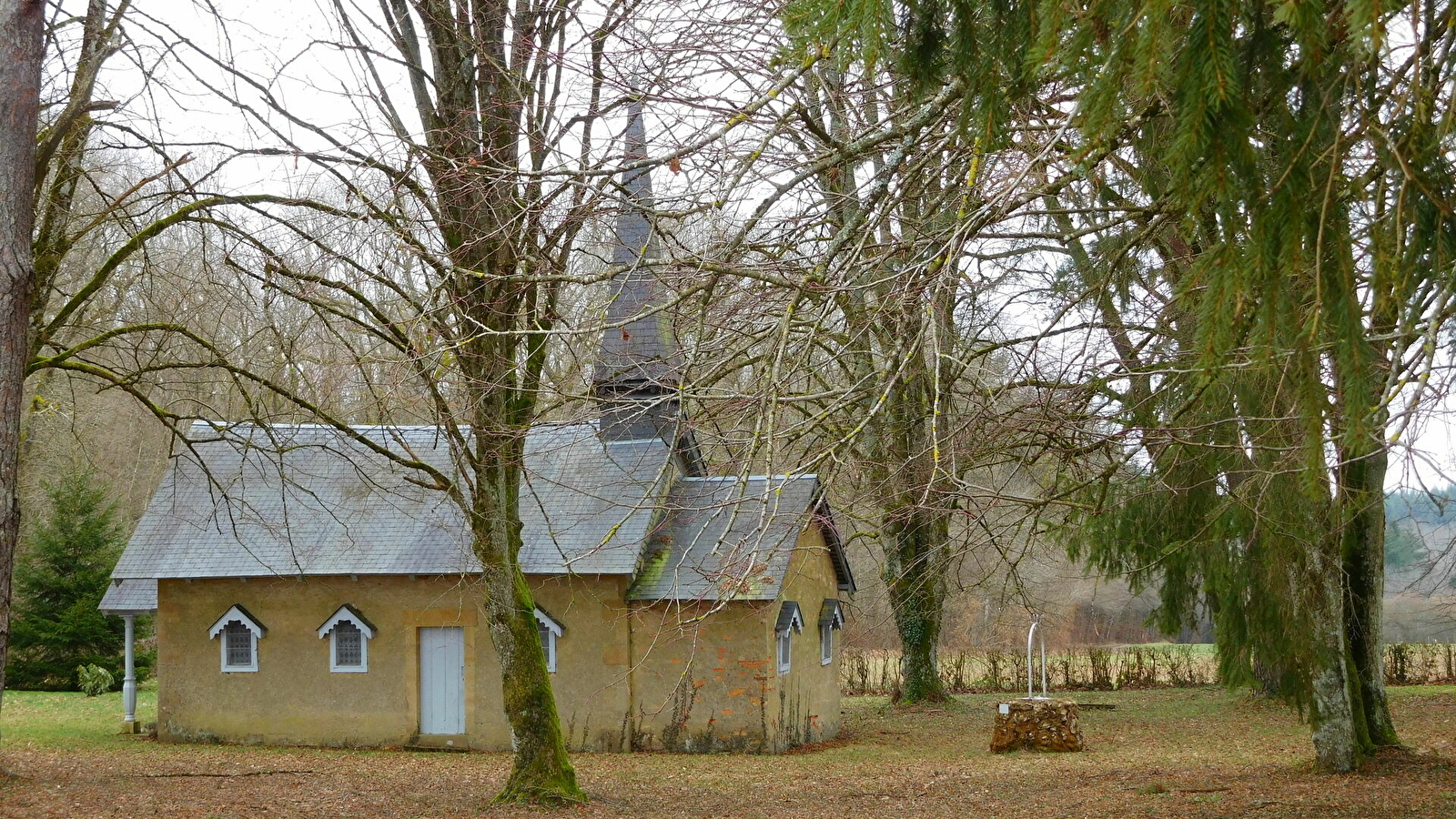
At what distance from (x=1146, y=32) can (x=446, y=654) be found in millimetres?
16158

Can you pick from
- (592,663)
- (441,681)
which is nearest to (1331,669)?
(592,663)

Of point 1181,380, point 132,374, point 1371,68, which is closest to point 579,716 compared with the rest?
point 132,374

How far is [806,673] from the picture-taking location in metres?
18.5

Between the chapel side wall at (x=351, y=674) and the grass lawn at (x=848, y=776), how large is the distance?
59cm

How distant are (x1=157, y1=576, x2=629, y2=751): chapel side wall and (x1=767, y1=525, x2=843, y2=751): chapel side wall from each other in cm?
233

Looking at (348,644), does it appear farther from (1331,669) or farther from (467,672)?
(1331,669)

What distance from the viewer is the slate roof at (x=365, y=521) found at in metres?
16.9

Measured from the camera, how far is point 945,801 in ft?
37.1

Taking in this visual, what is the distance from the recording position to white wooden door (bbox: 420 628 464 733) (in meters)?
17.2

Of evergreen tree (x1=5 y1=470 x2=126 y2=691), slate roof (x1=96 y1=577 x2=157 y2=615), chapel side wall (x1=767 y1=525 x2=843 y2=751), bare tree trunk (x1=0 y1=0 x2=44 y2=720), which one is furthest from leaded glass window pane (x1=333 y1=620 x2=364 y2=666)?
bare tree trunk (x1=0 y1=0 x2=44 y2=720)

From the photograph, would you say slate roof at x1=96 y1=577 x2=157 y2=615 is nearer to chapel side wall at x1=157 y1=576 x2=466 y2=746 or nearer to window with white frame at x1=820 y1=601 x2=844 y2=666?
chapel side wall at x1=157 y1=576 x2=466 y2=746

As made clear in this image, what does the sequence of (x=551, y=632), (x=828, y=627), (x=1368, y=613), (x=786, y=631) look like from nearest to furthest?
(x=1368, y=613) < (x=551, y=632) < (x=786, y=631) < (x=828, y=627)

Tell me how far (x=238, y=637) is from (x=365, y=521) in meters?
2.61

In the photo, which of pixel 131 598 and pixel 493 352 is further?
pixel 131 598
